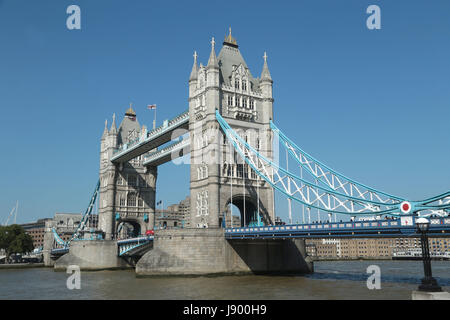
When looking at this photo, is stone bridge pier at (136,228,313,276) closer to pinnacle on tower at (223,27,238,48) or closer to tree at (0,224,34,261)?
pinnacle on tower at (223,27,238,48)

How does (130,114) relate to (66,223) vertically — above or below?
above

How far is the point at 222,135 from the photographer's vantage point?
52.3m

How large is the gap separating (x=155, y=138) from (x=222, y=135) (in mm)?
16545

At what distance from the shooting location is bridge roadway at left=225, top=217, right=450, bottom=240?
96.4 ft

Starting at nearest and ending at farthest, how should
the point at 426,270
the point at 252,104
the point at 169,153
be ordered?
the point at 426,270
the point at 252,104
the point at 169,153

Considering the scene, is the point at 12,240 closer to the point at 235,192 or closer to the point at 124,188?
the point at 124,188

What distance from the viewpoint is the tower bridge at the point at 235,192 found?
3759 cm

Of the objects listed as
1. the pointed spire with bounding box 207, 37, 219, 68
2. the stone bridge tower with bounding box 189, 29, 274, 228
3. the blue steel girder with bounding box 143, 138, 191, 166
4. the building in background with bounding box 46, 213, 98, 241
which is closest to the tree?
the building in background with bounding box 46, 213, 98, 241

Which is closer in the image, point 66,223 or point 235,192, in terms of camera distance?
point 235,192

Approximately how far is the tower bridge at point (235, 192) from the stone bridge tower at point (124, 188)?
25.1 ft

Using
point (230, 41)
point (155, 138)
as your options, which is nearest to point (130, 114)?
point (155, 138)

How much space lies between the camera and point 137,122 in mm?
85688

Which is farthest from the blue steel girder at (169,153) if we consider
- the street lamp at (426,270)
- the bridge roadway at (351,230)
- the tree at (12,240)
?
the street lamp at (426,270)

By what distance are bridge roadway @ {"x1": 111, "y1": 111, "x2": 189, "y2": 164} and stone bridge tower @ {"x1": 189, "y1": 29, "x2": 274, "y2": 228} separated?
4525 millimetres
